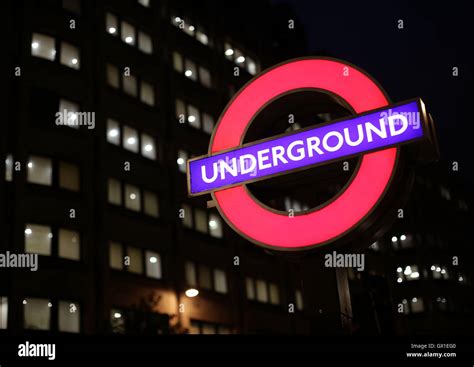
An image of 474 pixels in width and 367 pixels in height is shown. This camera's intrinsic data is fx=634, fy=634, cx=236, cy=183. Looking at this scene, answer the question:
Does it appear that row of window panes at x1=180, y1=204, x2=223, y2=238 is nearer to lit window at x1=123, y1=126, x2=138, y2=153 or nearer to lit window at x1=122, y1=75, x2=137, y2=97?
lit window at x1=123, y1=126, x2=138, y2=153

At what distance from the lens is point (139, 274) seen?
99.8ft

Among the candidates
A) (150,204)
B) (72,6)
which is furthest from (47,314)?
(72,6)

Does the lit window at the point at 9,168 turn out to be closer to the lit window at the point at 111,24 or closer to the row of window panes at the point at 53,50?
the row of window panes at the point at 53,50

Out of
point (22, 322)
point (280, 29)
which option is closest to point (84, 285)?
point (22, 322)

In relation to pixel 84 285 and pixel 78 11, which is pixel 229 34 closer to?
pixel 78 11

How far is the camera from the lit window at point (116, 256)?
96.3ft

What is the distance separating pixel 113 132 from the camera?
3225 centimetres

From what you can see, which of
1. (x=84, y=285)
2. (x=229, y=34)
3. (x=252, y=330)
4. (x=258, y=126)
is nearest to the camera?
(x=258, y=126)

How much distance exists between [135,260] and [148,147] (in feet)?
22.0

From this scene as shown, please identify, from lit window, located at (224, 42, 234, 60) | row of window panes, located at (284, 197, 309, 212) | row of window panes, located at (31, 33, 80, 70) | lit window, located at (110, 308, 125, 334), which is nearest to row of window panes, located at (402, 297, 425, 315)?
row of window panes, located at (284, 197, 309, 212)

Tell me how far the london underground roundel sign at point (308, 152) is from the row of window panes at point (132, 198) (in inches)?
920

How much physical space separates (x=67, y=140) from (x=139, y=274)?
719 cm

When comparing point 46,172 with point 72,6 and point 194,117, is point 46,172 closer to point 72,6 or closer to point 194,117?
point 72,6

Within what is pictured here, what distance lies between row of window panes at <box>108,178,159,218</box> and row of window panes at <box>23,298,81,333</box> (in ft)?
19.1
